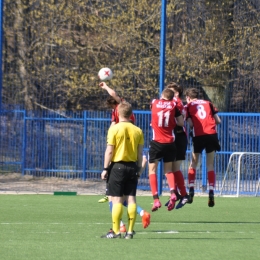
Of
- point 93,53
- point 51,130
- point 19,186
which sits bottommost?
point 19,186

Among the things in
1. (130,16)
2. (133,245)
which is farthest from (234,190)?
(133,245)

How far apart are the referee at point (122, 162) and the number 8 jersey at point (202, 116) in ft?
13.1

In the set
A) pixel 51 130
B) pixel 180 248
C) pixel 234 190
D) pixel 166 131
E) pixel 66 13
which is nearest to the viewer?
pixel 180 248

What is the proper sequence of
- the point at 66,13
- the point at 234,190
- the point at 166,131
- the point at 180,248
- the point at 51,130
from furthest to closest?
the point at 66,13
the point at 51,130
the point at 234,190
the point at 166,131
the point at 180,248

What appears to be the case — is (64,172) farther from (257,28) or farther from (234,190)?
(257,28)

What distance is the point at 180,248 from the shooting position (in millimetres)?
9117

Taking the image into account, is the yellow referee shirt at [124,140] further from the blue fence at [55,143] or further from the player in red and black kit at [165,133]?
the blue fence at [55,143]

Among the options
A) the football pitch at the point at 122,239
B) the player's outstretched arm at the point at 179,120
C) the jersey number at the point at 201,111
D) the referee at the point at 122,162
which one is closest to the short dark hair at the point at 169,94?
the player's outstretched arm at the point at 179,120

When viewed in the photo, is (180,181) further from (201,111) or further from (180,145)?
(201,111)

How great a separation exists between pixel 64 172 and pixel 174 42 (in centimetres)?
475

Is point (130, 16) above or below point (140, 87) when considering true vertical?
above

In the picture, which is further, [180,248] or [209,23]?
[209,23]

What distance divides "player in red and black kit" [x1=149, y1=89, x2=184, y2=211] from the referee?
2.82 m

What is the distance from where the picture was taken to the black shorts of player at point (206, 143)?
46.0ft
